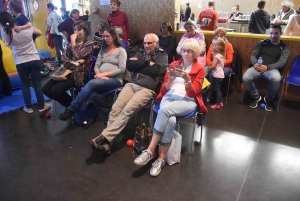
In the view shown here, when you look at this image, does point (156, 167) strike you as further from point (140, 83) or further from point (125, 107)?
point (140, 83)

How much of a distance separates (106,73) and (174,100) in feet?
3.39

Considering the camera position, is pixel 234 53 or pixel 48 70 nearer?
pixel 234 53

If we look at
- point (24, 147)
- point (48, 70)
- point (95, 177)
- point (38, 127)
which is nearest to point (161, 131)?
point (95, 177)

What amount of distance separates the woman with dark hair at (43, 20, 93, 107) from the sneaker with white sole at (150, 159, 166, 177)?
160 centimetres

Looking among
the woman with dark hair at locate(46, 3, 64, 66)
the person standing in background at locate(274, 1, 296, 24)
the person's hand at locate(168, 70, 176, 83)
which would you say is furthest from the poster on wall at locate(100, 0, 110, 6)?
the person's hand at locate(168, 70, 176, 83)

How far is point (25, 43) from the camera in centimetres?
332

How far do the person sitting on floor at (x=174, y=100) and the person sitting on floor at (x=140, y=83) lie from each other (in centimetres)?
23

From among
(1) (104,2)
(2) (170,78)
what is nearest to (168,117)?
(2) (170,78)

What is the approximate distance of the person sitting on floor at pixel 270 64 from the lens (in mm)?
3596

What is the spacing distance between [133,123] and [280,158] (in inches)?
68.1

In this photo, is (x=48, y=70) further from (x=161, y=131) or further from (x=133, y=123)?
(x=161, y=131)

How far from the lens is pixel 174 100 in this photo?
2553 mm

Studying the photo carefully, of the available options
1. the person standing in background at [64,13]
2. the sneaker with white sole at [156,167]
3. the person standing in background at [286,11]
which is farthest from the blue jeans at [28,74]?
the person standing in background at [286,11]

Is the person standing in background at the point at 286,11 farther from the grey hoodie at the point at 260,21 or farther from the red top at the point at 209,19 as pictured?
the red top at the point at 209,19
